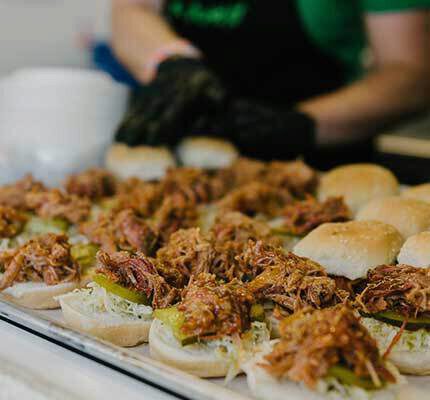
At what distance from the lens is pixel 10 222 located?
2588 millimetres

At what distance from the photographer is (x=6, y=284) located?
6.86ft

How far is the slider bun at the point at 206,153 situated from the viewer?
345cm

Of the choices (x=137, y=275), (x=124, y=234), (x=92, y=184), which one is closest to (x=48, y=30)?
(x=92, y=184)

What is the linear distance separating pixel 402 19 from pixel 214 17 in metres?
1.23

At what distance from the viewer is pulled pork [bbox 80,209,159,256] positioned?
233 centimetres

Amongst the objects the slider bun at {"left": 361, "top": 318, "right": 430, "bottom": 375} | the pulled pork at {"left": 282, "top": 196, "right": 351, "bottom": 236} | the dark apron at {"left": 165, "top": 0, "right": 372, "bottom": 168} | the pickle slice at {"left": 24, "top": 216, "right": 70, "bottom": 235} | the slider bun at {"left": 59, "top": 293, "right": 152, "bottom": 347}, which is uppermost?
the dark apron at {"left": 165, "top": 0, "right": 372, "bottom": 168}

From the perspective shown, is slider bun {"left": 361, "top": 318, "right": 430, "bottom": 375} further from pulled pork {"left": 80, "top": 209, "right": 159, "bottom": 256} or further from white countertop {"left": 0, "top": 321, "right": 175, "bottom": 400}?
pulled pork {"left": 80, "top": 209, "right": 159, "bottom": 256}

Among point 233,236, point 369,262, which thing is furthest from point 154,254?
point 369,262

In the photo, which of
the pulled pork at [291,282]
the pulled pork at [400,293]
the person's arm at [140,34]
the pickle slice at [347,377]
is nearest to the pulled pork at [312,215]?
the pulled pork at [291,282]

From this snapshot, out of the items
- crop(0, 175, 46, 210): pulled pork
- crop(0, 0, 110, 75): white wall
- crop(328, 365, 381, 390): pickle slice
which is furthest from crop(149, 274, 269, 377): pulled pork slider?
crop(0, 0, 110, 75): white wall

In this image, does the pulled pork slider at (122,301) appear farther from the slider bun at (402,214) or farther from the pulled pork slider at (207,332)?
the slider bun at (402,214)

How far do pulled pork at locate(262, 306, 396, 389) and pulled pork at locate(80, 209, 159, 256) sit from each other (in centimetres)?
89

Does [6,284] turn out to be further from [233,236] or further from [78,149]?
[78,149]

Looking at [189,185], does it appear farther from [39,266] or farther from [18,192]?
[39,266]
